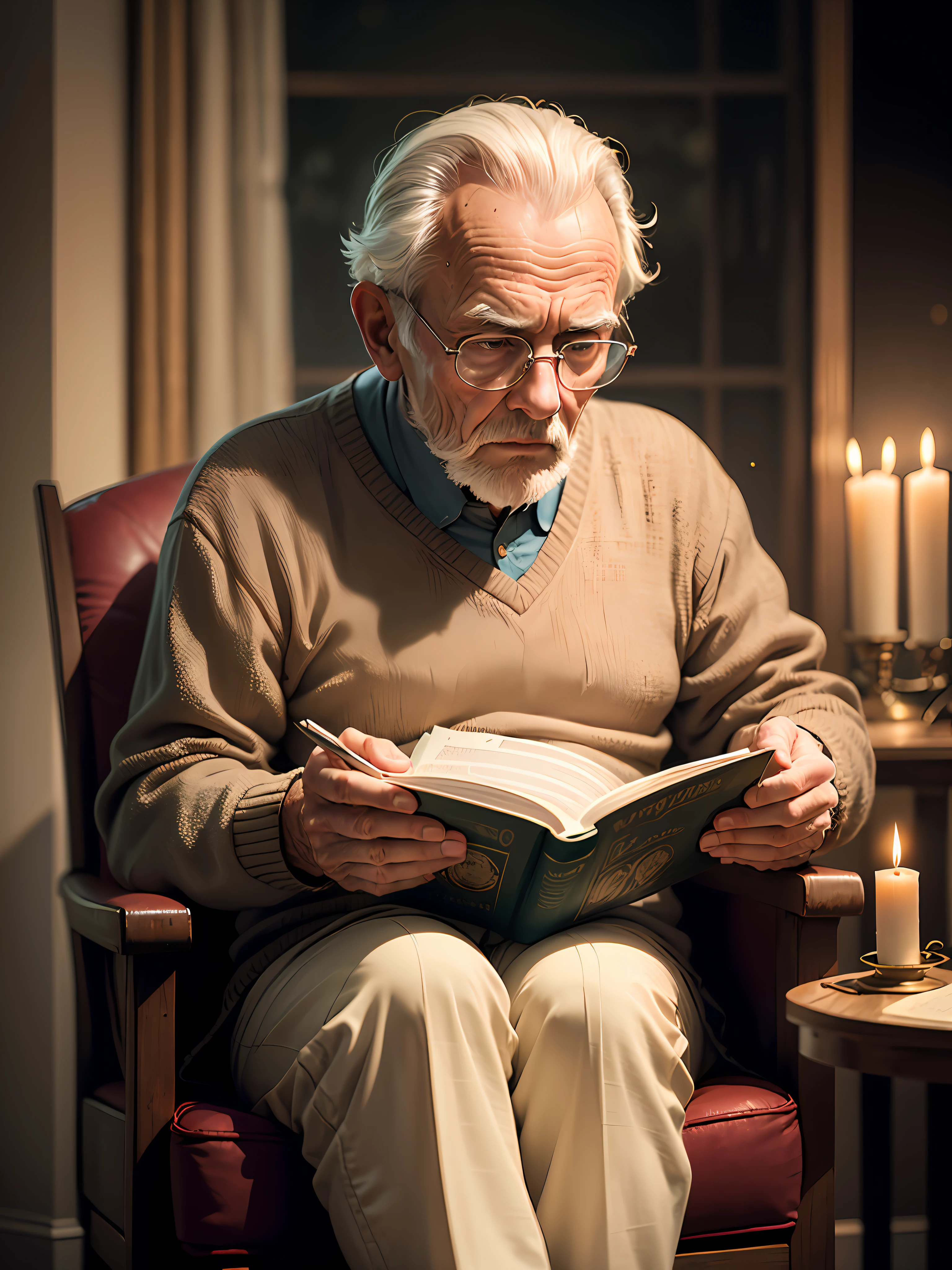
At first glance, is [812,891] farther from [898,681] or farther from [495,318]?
[898,681]

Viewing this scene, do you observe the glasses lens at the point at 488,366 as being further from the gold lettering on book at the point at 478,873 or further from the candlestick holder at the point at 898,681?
the candlestick holder at the point at 898,681

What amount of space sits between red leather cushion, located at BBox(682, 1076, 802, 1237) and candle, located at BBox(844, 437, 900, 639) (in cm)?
96

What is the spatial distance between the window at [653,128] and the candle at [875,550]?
201 mm

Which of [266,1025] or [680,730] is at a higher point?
[680,730]

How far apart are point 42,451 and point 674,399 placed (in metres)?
1.15

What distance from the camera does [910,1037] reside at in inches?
38.8

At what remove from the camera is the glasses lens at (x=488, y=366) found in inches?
50.4

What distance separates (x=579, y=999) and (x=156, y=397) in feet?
4.31

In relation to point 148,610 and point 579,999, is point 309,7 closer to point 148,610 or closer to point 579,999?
point 148,610

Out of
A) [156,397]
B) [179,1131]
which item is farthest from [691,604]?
[156,397]

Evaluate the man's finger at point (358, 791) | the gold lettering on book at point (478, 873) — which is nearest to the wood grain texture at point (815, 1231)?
the gold lettering on book at point (478, 873)

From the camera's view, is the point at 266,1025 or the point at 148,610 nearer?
the point at 266,1025

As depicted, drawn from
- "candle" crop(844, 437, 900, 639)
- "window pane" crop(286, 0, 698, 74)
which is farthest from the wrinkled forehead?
"window pane" crop(286, 0, 698, 74)

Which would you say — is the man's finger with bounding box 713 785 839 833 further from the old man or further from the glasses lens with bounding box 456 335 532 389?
the glasses lens with bounding box 456 335 532 389
